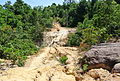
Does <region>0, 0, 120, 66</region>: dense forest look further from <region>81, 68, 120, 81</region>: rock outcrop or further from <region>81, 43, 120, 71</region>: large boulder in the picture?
<region>81, 68, 120, 81</region>: rock outcrop

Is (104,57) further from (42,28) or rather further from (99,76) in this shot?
(42,28)

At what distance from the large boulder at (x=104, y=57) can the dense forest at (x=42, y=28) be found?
515 cm

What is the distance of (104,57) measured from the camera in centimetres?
1083

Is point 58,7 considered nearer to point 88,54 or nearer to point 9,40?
point 9,40

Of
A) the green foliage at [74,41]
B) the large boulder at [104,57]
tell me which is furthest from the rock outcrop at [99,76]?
the green foliage at [74,41]

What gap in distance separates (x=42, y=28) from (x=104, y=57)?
18.1 m

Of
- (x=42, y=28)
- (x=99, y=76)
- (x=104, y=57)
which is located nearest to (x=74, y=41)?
(x=42, y=28)

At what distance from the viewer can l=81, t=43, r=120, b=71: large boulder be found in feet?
34.6

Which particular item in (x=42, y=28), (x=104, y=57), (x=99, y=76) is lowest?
(x=99, y=76)

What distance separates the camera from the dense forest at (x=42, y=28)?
56.9ft

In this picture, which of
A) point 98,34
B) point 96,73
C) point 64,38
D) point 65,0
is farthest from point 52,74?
point 65,0

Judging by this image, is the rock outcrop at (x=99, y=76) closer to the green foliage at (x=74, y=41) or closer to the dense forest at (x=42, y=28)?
the dense forest at (x=42, y=28)

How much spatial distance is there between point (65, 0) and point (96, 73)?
38.7 metres

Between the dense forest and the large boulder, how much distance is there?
203 inches
